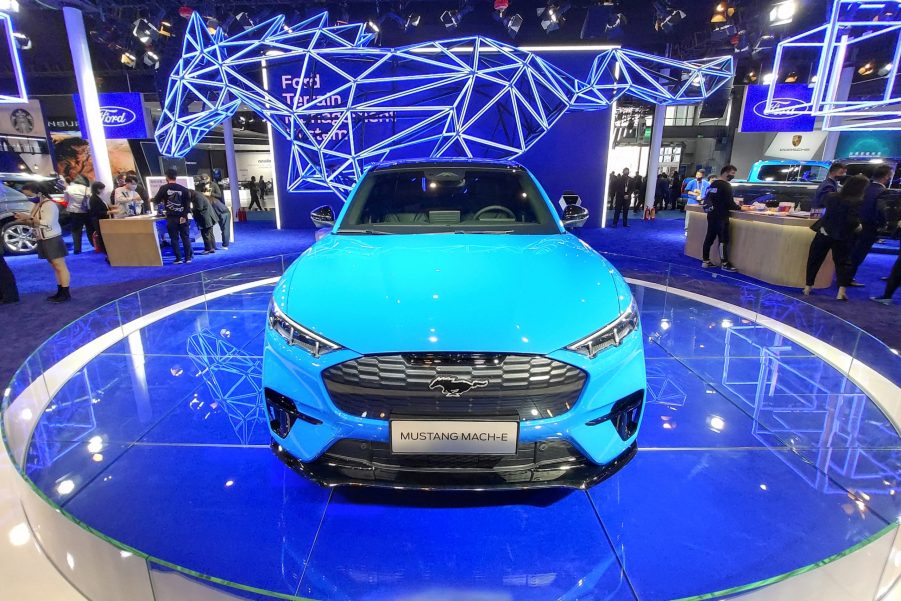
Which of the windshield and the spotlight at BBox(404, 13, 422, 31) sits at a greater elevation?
the spotlight at BBox(404, 13, 422, 31)

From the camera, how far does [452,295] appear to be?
1723 millimetres

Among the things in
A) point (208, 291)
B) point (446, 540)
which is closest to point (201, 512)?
point (446, 540)

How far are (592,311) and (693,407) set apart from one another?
1496 millimetres

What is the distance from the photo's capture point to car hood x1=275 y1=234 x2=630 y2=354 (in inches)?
60.5

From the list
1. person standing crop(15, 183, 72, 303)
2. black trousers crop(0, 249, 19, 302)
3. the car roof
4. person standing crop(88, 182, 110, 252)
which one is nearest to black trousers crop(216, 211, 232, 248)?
person standing crop(88, 182, 110, 252)

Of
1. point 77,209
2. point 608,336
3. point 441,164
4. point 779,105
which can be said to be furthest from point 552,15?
point 608,336

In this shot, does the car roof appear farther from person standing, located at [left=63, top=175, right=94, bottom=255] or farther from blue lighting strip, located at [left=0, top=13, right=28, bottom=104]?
person standing, located at [left=63, top=175, right=94, bottom=255]

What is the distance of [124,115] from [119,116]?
0.14 m

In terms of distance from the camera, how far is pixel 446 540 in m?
1.76

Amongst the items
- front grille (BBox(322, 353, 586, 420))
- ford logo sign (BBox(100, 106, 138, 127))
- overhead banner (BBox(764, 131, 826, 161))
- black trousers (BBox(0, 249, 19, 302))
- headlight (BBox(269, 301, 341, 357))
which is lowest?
black trousers (BBox(0, 249, 19, 302))

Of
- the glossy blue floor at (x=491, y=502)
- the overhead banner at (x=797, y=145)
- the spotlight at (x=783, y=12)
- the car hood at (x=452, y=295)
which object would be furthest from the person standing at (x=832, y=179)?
the overhead banner at (x=797, y=145)

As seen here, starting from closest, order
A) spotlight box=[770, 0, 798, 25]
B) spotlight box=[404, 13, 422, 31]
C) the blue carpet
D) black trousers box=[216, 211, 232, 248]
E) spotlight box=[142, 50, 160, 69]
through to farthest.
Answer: the blue carpet, black trousers box=[216, 211, 232, 248], spotlight box=[770, 0, 798, 25], spotlight box=[404, 13, 422, 31], spotlight box=[142, 50, 160, 69]

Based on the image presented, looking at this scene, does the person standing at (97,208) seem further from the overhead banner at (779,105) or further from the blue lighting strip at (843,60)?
the overhead banner at (779,105)

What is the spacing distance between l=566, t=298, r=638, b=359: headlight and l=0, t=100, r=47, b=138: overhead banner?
62.9ft
